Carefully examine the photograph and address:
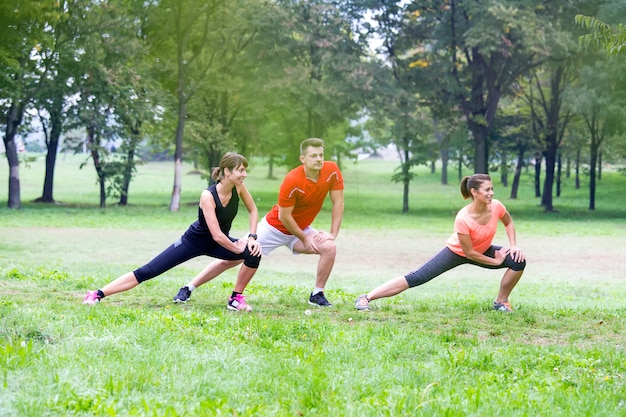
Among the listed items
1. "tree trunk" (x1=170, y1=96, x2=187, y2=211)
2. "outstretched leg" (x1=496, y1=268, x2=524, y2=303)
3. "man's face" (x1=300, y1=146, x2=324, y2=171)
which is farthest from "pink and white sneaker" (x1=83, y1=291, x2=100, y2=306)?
"tree trunk" (x1=170, y1=96, x2=187, y2=211)

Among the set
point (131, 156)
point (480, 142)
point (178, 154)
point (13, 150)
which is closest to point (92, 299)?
point (178, 154)

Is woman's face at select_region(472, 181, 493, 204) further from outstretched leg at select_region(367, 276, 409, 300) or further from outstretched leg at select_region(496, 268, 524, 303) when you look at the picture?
outstretched leg at select_region(367, 276, 409, 300)

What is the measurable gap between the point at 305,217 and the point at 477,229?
1.89m

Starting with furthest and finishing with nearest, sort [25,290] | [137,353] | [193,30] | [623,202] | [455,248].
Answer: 1. [623,202]
2. [193,30]
3. [25,290]
4. [455,248]
5. [137,353]

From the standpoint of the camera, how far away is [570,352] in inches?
244

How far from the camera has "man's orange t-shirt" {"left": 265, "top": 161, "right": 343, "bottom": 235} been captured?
349 inches

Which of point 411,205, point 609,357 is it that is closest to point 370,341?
point 609,357

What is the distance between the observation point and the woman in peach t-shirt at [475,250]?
28.1 ft

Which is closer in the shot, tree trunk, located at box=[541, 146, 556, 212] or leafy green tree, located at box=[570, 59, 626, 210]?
leafy green tree, located at box=[570, 59, 626, 210]

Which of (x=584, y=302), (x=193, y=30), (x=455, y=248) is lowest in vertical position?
(x=584, y=302)

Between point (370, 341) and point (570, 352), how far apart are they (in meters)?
1.50

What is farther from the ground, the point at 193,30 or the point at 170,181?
the point at 193,30

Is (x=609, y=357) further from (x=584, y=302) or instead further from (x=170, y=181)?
(x=170, y=181)

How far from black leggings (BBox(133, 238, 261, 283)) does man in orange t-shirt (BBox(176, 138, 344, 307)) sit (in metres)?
0.22
